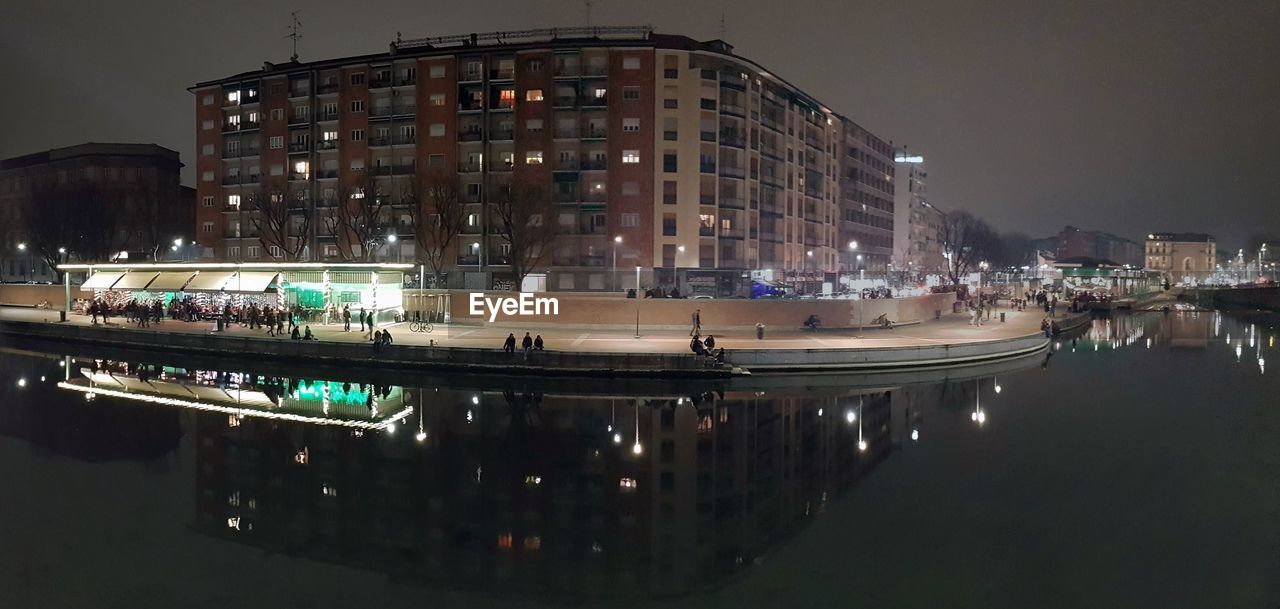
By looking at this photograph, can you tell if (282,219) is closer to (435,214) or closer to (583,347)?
(435,214)

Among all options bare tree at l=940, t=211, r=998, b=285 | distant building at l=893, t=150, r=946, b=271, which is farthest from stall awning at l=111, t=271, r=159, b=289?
distant building at l=893, t=150, r=946, b=271

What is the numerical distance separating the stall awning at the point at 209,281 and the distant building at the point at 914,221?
306 ft

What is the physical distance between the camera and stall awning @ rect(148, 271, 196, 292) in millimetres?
48219

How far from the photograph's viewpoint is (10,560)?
1275cm

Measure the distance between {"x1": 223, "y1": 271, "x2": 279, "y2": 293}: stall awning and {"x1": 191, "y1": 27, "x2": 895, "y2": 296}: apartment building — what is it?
12247 millimetres

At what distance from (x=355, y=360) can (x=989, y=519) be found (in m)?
29.6

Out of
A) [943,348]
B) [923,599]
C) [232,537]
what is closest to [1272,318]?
[943,348]

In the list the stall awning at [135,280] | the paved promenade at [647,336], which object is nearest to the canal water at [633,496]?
the paved promenade at [647,336]

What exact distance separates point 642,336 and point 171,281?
110 feet

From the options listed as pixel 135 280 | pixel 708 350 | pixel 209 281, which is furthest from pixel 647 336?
pixel 135 280

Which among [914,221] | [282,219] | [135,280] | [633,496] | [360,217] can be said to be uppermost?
[914,221]

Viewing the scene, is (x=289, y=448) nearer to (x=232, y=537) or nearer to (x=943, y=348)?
(x=232, y=537)

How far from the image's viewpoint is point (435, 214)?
62312 millimetres

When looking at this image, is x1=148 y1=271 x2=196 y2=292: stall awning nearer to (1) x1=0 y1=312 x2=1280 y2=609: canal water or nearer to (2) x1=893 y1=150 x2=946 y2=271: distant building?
(1) x1=0 y1=312 x2=1280 y2=609: canal water
